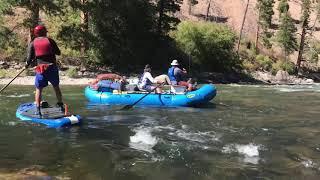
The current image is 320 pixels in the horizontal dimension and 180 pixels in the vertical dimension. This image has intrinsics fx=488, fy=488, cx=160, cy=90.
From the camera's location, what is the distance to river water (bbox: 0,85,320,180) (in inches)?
331

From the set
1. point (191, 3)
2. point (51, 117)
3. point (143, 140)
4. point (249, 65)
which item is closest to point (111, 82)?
point (51, 117)

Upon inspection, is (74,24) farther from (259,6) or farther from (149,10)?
(259,6)

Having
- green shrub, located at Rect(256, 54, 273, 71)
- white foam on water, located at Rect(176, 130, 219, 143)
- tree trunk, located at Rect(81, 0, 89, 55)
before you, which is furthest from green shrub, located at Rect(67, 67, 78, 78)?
green shrub, located at Rect(256, 54, 273, 71)

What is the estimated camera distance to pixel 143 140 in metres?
11.1

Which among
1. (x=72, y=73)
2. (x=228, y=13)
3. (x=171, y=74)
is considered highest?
(x=228, y=13)

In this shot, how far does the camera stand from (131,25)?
3984 cm

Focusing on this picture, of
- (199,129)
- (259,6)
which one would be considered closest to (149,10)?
(259,6)

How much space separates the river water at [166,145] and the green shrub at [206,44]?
88.4 feet

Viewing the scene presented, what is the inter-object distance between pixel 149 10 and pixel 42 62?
97.4 ft

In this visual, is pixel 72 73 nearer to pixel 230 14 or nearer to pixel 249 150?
pixel 249 150

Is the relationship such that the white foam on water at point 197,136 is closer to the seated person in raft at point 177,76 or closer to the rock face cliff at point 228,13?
the seated person in raft at point 177,76

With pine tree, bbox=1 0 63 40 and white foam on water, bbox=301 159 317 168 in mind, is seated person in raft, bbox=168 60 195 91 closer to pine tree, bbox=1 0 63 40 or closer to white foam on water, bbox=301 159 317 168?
white foam on water, bbox=301 159 317 168

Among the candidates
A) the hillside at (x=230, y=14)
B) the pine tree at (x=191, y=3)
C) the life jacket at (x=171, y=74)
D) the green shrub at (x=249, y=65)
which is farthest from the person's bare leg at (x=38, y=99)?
the hillside at (x=230, y=14)

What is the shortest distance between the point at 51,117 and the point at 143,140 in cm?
265
